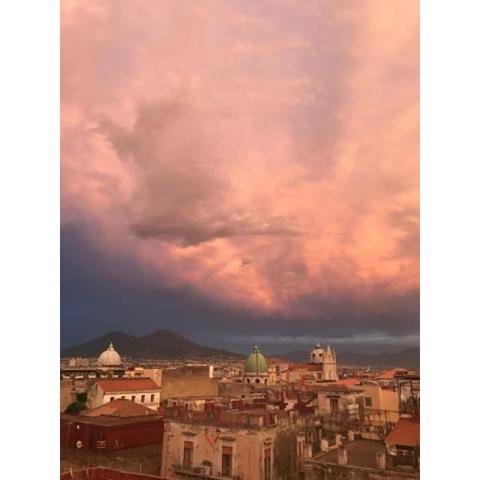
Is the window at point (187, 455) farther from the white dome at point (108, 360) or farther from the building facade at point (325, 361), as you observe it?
the building facade at point (325, 361)

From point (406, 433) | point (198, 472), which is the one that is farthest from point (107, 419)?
point (406, 433)

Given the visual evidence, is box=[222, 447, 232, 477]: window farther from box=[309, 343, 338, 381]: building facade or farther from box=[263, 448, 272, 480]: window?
box=[309, 343, 338, 381]: building facade

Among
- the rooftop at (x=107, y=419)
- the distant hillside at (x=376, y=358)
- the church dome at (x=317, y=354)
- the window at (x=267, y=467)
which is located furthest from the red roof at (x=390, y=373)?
the rooftop at (x=107, y=419)

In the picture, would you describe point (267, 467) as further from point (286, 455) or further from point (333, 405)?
point (333, 405)

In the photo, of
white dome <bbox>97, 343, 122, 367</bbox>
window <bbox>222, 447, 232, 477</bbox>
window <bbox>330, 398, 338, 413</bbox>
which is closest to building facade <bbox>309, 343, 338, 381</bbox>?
window <bbox>330, 398, 338, 413</bbox>

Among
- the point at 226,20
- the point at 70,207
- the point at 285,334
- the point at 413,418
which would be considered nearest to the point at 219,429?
the point at 285,334
